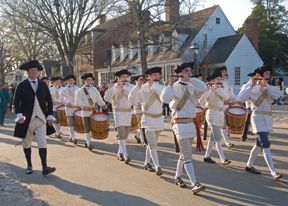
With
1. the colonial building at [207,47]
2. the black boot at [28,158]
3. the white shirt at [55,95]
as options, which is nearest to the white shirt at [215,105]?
the black boot at [28,158]

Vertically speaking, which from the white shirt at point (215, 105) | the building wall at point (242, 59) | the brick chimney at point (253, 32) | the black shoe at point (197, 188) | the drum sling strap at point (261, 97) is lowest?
the black shoe at point (197, 188)

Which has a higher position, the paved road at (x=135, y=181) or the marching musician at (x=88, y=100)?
the marching musician at (x=88, y=100)

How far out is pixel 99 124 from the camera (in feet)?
38.0

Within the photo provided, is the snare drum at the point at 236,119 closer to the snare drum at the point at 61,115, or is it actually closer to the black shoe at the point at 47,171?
the black shoe at the point at 47,171

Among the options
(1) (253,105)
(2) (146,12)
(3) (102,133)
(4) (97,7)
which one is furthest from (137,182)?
(4) (97,7)

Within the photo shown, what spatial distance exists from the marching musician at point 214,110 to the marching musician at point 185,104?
2.39 metres

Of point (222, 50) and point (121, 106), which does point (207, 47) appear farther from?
point (121, 106)

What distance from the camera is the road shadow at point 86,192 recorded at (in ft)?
22.5

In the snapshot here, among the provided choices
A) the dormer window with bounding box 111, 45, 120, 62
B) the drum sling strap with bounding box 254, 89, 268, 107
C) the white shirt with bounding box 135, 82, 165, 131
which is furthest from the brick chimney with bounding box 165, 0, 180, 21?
the drum sling strap with bounding box 254, 89, 268, 107

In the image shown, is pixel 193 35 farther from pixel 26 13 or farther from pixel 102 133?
pixel 102 133

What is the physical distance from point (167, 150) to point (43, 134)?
4.09 meters

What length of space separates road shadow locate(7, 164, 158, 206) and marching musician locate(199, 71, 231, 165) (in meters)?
3.11

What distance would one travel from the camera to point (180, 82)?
739 cm

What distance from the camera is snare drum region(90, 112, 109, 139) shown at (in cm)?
1158
